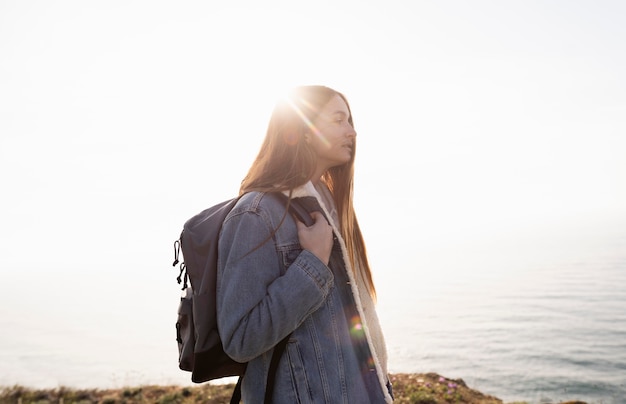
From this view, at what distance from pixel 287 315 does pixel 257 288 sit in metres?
0.18

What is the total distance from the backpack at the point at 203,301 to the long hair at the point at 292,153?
5.2 inches

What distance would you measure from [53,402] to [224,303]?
8.76 m

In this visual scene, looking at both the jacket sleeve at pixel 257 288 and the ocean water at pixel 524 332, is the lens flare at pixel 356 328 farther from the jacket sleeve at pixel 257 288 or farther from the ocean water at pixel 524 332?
the ocean water at pixel 524 332

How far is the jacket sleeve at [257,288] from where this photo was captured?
180 centimetres

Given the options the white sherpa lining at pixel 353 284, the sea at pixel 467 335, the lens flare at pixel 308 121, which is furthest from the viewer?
the sea at pixel 467 335

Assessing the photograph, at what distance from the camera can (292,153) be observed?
2.40 meters

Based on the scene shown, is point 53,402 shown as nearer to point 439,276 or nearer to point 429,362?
point 429,362

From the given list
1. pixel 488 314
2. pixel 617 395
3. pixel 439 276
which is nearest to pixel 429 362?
pixel 617 395

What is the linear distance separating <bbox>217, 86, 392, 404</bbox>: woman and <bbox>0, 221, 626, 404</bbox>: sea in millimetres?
10102

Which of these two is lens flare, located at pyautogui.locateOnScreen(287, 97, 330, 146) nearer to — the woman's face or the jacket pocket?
the woman's face

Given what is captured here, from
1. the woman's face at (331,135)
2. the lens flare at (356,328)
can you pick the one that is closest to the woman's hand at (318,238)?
the lens flare at (356,328)

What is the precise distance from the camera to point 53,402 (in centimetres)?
837

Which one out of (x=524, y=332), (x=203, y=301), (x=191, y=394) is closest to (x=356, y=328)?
(x=203, y=301)

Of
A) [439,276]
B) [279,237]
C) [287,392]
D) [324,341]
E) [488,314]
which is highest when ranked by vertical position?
[279,237]
